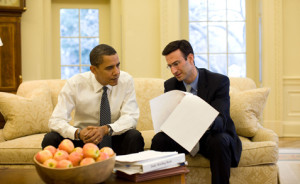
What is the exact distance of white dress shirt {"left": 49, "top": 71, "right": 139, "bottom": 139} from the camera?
2492 mm

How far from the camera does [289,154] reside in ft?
13.5

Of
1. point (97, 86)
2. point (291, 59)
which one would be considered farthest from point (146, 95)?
point (291, 59)

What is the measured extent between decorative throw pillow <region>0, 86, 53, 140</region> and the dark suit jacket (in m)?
1.03

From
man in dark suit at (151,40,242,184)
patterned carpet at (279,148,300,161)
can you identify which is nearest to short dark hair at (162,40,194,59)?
man in dark suit at (151,40,242,184)

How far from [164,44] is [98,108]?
2.83m

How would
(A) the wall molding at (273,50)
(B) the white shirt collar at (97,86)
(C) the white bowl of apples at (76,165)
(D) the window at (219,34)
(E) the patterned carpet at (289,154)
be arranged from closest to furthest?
(C) the white bowl of apples at (76,165)
(B) the white shirt collar at (97,86)
(E) the patterned carpet at (289,154)
(A) the wall molding at (273,50)
(D) the window at (219,34)

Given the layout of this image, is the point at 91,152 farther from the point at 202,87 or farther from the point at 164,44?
the point at 164,44

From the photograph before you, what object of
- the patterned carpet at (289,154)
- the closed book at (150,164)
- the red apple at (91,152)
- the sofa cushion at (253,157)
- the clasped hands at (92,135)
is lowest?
the patterned carpet at (289,154)

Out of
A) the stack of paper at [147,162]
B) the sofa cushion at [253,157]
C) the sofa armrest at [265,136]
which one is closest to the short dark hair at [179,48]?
the sofa cushion at [253,157]

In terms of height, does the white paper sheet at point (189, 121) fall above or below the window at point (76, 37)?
below

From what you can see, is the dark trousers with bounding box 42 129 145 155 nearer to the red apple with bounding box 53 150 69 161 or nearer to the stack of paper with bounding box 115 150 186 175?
the stack of paper with bounding box 115 150 186 175

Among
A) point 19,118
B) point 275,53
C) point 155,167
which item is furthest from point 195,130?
point 275,53

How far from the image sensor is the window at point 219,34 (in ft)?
17.9

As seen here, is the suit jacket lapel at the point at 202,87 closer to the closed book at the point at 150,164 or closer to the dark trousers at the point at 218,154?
the dark trousers at the point at 218,154
